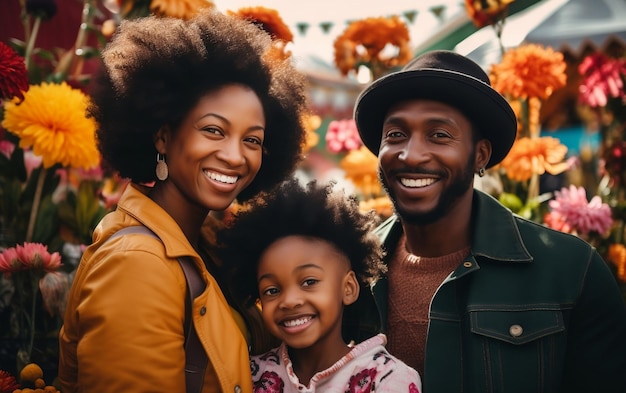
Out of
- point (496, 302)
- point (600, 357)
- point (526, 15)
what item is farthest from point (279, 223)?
point (526, 15)

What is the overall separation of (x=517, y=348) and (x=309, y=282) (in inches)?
29.5

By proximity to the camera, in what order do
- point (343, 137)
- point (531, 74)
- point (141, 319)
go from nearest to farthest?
1. point (141, 319)
2. point (531, 74)
3. point (343, 137)

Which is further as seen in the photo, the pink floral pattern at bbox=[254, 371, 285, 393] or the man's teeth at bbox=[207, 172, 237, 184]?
the pink floral pattern at bbox=[254, 371, 285, 393]

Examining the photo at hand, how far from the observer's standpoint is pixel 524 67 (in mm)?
3273

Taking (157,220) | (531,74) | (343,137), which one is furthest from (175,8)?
(531,74)

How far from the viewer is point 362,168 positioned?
11.9 ft

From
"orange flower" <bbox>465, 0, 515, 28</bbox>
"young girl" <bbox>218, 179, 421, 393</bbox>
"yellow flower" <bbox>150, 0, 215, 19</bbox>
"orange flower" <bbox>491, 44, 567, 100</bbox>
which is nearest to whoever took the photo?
"young girl" <bbox>218, 179, 421, 393</bbox>

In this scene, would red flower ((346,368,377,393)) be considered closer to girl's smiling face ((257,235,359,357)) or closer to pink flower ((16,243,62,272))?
girl's smiling face ((257,235,359,357))

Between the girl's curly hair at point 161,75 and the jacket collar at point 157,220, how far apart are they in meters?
0.21

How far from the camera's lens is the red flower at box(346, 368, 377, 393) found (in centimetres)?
208

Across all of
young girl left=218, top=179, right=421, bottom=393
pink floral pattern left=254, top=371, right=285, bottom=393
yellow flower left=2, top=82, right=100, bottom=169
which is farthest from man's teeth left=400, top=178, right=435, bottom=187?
yellow flower left=2, top=82, right=100, bottom=169

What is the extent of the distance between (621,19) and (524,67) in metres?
2.71

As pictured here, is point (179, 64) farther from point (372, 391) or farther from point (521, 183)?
point (521, 183)

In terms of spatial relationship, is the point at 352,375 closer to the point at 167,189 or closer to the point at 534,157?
the point at 167,189
